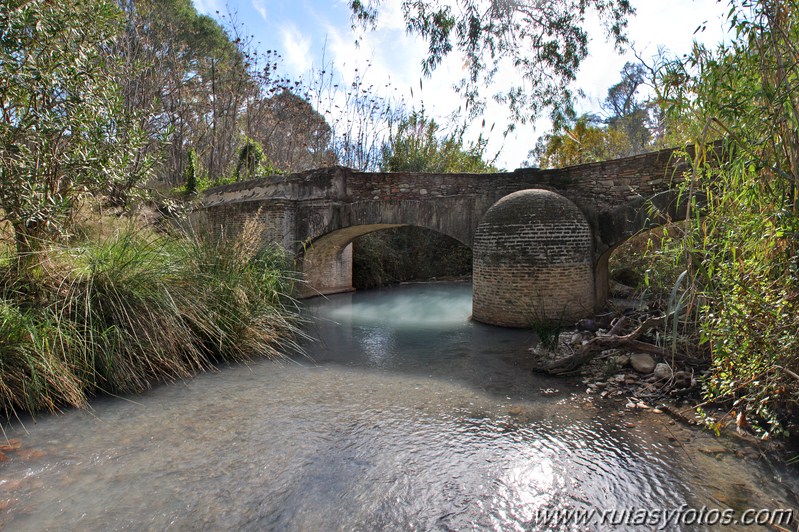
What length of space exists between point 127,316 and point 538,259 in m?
5.55

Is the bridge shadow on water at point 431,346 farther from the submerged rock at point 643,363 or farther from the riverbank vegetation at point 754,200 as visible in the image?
the riverbank vegetation at point 754,200

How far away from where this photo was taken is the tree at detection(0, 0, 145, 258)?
3.76m

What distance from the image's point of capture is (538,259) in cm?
695

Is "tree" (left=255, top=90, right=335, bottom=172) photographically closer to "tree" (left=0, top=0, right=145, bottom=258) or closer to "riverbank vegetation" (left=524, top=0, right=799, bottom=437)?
"tree" (left=0, top=0, right=145, bottom=258)

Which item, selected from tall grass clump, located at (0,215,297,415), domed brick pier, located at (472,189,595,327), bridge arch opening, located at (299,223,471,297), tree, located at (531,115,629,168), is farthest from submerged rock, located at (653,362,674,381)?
tree, located at (531,115,629,168)

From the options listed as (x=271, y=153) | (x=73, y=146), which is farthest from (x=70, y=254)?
(x=271, y=153)

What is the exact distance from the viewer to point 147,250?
486 cm

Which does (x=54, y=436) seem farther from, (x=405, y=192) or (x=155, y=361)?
(x=405, y=192)

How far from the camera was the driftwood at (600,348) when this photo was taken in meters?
4.82

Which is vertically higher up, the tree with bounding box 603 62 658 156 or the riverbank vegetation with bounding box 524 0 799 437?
the tree with bounding box 603 62 658 156

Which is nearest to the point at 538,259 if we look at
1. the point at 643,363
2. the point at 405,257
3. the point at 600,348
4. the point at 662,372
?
the point at 600,348

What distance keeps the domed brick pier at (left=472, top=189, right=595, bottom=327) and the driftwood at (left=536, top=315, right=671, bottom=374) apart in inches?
69.7

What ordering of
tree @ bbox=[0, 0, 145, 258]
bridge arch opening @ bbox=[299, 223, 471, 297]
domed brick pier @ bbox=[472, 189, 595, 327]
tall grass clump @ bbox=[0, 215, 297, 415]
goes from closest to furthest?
tall grass clump @ bbox=[0, 215, 297, 415]
tree @ bbox=[0, 0, 145, 258]
domed brick pier @ bbox=[472, 189, 595, 327]
bridge arch opening @ bbox=[299, 223, 471, 297]

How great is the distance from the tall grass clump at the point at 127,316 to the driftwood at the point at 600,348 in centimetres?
337
